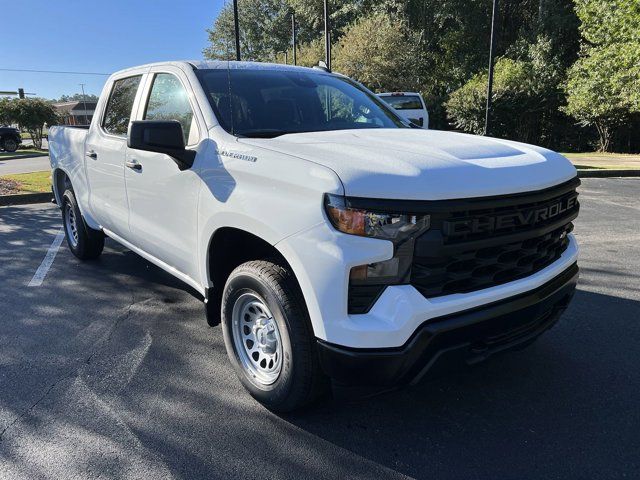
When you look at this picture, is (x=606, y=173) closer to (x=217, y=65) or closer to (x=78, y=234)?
(x=217, y=65)

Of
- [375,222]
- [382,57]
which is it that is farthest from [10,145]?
[375,222]

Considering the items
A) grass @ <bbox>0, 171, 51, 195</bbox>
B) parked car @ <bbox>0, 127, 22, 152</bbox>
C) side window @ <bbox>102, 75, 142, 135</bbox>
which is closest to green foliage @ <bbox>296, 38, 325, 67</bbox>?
parked car @ <bbox>0, 127, 22, 152</bbox>

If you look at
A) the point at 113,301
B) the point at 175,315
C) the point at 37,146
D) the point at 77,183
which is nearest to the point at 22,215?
the point at 77,183

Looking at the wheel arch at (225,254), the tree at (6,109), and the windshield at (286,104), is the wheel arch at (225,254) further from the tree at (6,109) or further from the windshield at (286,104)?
the tree at (6,109)

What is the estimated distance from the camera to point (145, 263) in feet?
18.4

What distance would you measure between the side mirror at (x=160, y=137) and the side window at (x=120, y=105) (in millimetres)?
1332

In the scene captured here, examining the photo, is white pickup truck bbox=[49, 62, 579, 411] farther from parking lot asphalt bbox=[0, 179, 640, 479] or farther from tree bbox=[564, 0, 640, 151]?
tree bbox=[564, 0, 640, 151]

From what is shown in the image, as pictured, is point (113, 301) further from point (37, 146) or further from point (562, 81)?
point (37, 146)

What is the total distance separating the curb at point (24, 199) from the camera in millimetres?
9438

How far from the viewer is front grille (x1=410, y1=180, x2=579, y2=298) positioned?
2180mm

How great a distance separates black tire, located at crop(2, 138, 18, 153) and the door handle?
95.1ft

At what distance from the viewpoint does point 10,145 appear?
27891mm

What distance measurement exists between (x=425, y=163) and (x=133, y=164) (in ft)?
7.70

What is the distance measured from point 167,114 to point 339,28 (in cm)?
3397
